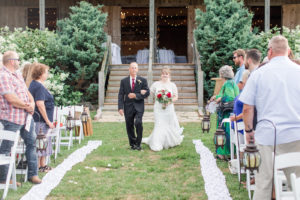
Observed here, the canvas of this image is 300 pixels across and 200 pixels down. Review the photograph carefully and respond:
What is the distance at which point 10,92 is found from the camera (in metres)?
5.68

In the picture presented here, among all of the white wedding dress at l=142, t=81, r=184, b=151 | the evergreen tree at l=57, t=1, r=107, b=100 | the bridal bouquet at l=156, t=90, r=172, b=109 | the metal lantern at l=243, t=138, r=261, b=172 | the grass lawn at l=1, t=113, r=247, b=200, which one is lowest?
the grass lawn at l=1, t=113, r=247, b=200

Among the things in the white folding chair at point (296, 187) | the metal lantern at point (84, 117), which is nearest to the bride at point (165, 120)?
the metal lantern at point (84, 117)

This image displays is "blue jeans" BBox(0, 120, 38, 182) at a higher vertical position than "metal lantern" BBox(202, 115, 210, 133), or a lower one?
lower

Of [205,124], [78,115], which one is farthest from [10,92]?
[78,115]

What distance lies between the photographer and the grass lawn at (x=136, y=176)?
19.0 feet

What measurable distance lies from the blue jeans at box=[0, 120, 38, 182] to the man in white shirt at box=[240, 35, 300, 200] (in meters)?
3.31

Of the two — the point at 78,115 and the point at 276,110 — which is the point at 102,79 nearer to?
the point at 78,115

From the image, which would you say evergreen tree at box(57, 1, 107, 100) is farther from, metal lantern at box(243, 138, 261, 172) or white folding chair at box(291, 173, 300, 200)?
white folding chair at box(291, 173, 300, 200)

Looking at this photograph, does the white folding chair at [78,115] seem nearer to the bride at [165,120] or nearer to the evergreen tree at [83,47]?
the bride at [165,120]

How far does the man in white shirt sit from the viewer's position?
388cm

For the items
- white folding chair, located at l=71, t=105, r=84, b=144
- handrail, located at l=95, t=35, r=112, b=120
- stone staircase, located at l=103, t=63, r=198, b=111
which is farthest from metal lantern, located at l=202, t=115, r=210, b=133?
stone staircase, located at l=103, t=63, r=198, b=111

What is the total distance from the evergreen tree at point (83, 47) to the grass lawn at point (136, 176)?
21.8 ft

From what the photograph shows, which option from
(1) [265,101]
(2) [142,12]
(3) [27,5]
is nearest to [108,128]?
(1) [265,101]

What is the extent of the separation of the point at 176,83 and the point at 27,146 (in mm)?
10503
